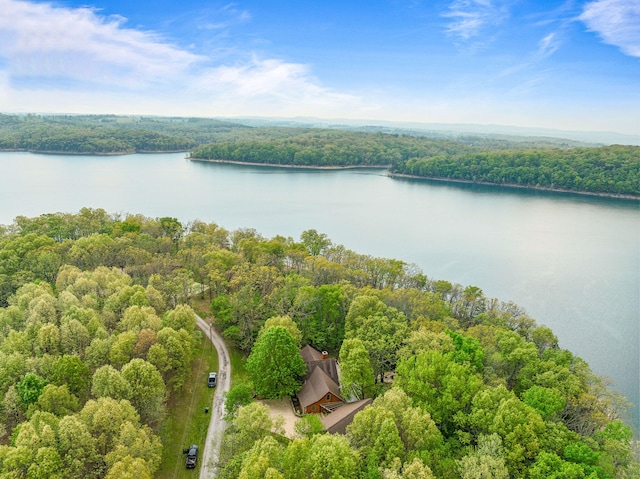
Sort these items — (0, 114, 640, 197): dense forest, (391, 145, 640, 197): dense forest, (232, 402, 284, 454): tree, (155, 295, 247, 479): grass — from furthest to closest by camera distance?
(0, 114, 640, 197): dense forest < (391, 145, 640, 197): dense forest < (155, 295, 247, 479): grass < (232, 402, 284, 454): tree

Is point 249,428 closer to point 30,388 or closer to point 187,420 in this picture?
point 187,420

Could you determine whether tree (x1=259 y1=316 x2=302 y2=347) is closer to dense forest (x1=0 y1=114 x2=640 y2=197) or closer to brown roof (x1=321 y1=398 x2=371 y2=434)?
brown roof (x1=321 y1=398 x2=371 y2=434)

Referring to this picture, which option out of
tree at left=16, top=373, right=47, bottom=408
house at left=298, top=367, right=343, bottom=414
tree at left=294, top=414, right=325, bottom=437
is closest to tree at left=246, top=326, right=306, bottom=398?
house at left=298, top=367, right=343, bottom=414

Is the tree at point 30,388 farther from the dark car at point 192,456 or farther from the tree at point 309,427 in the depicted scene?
the tree at point 309,427

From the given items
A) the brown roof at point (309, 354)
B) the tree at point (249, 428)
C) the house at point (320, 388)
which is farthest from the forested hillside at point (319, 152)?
the tree at point (249, 428)

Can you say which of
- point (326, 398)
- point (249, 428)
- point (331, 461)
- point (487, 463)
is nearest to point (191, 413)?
point (249, 428)
